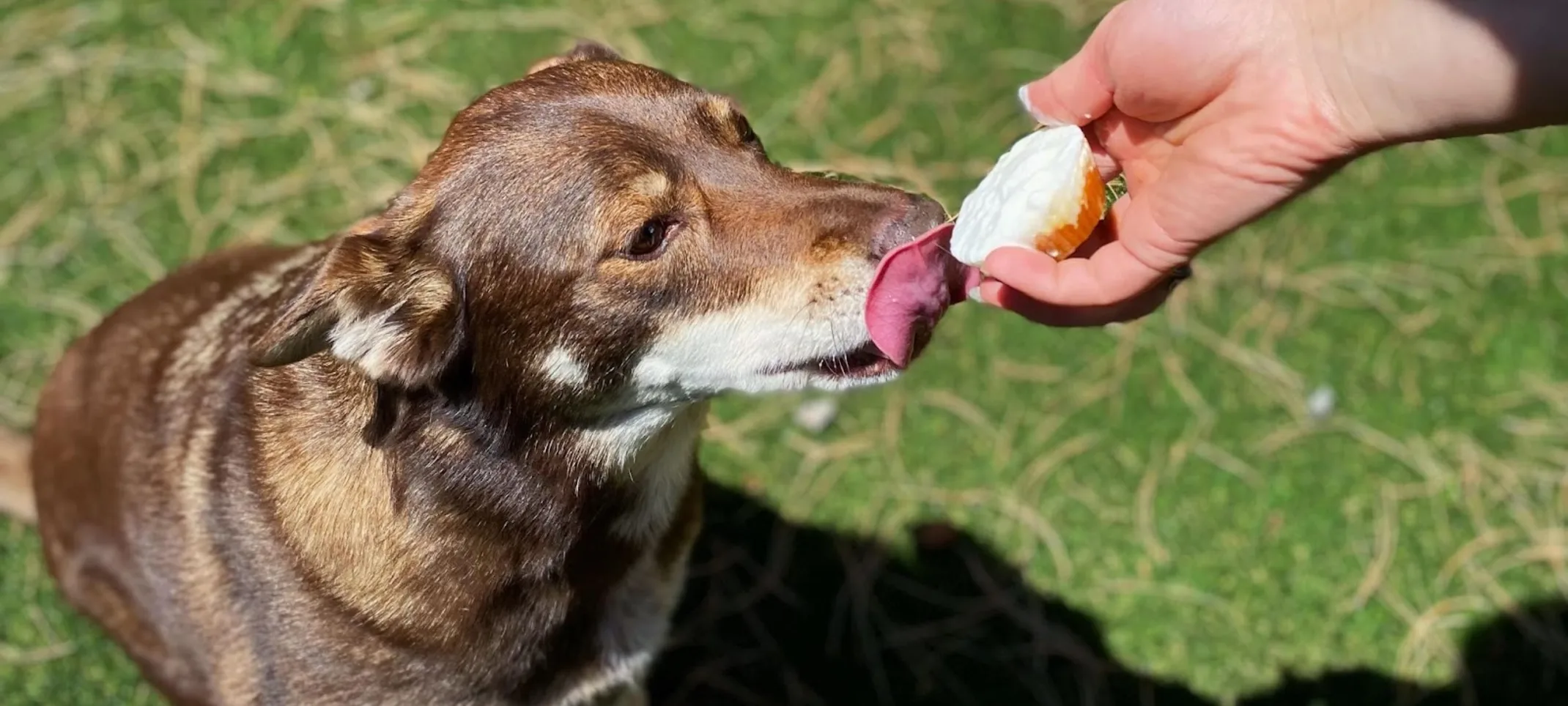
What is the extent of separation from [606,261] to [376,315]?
1.73 feet

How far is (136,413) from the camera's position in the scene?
3527mm

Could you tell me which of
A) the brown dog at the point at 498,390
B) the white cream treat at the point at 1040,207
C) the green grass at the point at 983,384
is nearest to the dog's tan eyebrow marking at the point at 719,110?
the brown dog at the point at 498,390

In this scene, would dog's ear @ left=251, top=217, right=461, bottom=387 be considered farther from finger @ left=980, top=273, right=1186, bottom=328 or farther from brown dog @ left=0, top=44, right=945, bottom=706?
finger @ left=980, top=273, right=1186, bottom=328

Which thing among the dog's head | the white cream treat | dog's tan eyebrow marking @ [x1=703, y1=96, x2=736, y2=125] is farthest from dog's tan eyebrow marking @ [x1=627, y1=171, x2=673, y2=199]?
the white cream treat

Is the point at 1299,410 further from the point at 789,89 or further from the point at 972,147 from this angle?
the point at 789,89

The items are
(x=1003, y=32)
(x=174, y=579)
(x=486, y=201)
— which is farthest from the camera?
(x=1003, y=32)

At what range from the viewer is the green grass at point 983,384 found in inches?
175

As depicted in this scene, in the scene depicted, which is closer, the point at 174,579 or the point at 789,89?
the point at 174,579

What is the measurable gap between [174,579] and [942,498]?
2.74 metres

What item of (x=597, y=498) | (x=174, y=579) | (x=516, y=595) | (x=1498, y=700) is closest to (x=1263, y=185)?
(x=597, y=498)

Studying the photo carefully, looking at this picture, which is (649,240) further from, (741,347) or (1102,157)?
(1102,157)

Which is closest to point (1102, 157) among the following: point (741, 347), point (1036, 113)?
point (1036, 113)

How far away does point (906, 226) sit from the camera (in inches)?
113

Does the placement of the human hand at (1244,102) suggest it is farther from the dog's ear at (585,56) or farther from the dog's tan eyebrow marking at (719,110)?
the dog's ear at (585,56)
